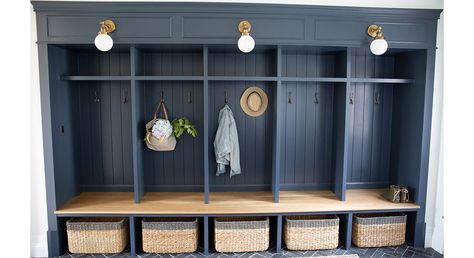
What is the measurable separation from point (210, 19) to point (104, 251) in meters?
2.38

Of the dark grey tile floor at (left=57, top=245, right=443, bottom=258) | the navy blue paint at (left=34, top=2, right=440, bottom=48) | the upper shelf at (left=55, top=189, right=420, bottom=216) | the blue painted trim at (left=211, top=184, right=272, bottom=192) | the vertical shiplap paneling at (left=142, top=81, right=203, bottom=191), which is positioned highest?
the navy blue paint at (left=34, top=2, right=440, bottom=48)

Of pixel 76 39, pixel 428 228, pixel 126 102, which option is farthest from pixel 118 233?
pixel 428 228

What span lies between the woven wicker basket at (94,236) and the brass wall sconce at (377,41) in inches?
112

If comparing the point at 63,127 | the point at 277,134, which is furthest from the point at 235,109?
the point at 63,127

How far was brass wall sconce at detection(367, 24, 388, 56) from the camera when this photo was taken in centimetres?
254

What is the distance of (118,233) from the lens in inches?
107

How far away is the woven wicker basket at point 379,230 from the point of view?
2809mm

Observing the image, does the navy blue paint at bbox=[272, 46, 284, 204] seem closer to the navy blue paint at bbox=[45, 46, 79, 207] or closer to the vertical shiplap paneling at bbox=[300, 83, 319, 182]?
the vertical shiplap paneling at bbox=[300, 83, 319, 182]

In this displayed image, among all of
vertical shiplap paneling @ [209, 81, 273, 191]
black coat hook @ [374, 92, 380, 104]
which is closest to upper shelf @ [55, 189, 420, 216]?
vertical shiplap paneling @ [209, 81, 273, 191]

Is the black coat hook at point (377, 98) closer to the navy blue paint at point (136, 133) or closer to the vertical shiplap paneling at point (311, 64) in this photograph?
the vertical shiplap paneling at point (311, 64)

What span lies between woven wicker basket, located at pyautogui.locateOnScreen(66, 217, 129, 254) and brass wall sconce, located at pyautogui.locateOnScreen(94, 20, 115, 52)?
161 cm

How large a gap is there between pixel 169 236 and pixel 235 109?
1.43 m

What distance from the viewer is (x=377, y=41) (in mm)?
2541

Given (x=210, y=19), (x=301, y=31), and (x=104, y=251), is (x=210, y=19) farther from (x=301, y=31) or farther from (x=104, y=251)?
(x=104, y=251)
